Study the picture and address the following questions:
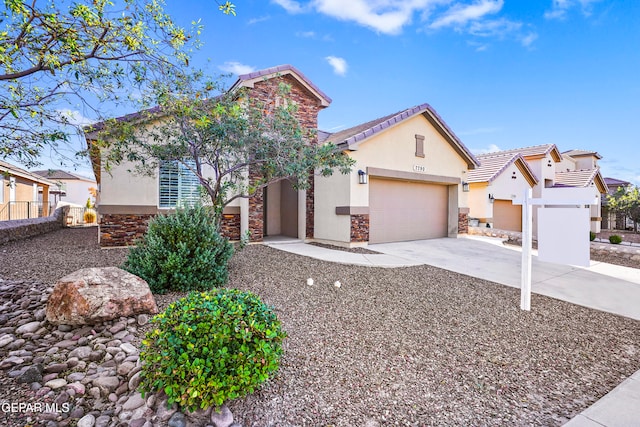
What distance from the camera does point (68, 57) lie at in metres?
4.04

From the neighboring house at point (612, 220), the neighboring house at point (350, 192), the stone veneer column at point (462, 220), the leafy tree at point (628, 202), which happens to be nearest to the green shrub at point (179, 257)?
the neighboring house at point (350, 192)

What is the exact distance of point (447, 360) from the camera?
10.8 ft

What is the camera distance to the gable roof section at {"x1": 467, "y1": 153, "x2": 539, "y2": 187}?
632 inches

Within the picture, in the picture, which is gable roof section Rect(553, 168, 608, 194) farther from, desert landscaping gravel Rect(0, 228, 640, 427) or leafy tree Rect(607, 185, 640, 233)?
desert landscaping gravel Rect(0, 228, 640, 427)

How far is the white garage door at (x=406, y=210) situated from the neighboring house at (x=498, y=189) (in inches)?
161

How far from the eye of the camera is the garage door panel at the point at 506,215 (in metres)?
17.1

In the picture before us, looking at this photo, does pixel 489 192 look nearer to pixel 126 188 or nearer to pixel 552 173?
pixel 552 173

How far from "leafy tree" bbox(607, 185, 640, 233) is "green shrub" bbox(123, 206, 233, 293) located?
2661 cm

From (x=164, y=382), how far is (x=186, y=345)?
0.29 metres

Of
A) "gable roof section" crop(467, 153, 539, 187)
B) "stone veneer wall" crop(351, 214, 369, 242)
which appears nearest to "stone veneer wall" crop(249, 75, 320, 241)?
"stone veneer wall" crop(351, 214, 369, 242)

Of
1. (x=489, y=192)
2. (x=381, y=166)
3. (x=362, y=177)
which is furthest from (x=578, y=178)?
(x=362, y=177)

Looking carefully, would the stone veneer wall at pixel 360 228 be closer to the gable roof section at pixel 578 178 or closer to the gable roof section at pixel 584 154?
the gable roof section at pixel 578 178

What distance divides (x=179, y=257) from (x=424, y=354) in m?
3.84

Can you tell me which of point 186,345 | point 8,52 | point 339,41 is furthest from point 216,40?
point 186,345
